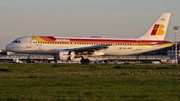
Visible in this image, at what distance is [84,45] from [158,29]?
41.6ft

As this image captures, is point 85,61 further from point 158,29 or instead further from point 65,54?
point 158,29

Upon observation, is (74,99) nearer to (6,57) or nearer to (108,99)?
(108,99)

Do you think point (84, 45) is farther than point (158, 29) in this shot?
No

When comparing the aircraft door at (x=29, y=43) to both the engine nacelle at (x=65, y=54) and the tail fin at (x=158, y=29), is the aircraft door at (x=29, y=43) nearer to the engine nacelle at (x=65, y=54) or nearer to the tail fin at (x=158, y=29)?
the engine nacelle at (x=65, y=54)

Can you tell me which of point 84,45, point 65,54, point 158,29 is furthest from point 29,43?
point 158,29

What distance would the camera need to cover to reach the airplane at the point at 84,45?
6712cm

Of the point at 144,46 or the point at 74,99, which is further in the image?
the point at 144,46

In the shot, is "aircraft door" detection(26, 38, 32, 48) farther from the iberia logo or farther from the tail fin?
the iberia logo

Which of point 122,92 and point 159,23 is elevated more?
point 159,23

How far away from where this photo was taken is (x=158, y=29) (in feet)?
243

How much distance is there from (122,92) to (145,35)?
5146 cm

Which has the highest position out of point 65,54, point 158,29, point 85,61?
point 158,29

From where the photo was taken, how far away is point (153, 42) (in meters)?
72.0

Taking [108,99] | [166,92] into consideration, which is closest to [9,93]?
[108,99]
